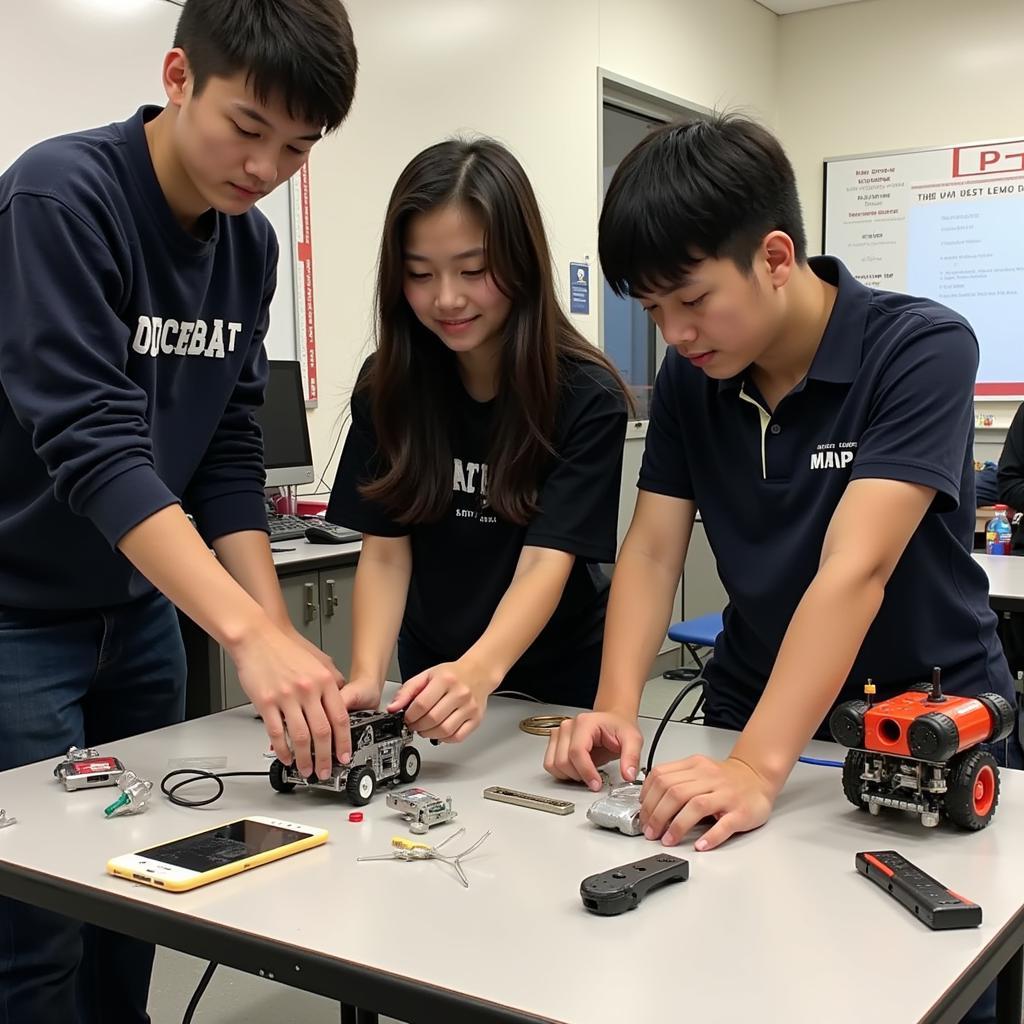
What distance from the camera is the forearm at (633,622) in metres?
1.33

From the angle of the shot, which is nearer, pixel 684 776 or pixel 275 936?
pixel 275 936

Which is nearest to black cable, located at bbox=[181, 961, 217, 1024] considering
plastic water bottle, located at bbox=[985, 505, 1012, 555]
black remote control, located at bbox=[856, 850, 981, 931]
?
black remote control, located at bbox=[856, 850, 981, 931]

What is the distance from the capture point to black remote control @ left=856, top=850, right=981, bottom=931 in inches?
32.4

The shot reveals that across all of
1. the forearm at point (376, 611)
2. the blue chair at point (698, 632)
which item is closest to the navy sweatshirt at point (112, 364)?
the forearm at point (376, 611)

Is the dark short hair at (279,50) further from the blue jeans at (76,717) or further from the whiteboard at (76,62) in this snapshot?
the whiteboard at (76,62)

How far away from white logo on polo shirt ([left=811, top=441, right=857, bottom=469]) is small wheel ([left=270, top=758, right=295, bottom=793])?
65 cm

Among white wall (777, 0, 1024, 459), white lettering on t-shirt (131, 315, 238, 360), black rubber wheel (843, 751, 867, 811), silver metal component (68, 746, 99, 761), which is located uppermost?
white wall (777, 0, 1024, 459)

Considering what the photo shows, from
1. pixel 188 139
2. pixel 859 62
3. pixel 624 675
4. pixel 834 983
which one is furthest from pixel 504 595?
pixel 859 62

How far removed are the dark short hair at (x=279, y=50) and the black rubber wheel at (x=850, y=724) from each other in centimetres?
81

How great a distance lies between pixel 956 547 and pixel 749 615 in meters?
0.24

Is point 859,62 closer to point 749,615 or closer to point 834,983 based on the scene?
point 749,615

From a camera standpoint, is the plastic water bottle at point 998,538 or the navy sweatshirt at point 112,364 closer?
the navy sweatshirt at point 112,364

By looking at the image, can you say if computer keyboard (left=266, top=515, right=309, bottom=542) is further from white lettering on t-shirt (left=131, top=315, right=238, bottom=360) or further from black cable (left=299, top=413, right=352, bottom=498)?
white lettering on t-shirt (left=131, top=315, right=238, bottom=360)

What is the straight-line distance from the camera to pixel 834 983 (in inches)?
29.4
